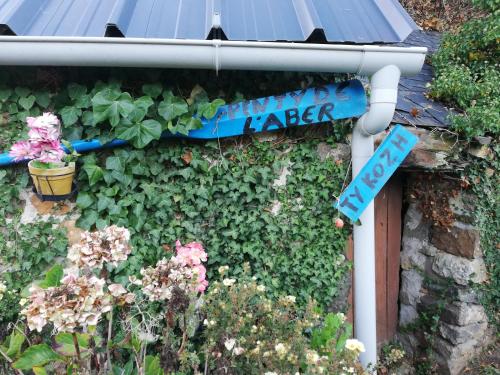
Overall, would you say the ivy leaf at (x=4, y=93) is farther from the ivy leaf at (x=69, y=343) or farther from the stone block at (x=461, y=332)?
the stone block at (x=461, y=332)

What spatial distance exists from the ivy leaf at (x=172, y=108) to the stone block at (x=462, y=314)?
8.33ft

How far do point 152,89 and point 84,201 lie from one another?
0.73 m

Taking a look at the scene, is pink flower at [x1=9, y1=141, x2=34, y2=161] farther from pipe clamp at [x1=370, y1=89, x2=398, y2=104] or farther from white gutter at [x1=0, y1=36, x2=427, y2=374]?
pipe clamp at [x1=370, y1=89, x2=398, y2=104]

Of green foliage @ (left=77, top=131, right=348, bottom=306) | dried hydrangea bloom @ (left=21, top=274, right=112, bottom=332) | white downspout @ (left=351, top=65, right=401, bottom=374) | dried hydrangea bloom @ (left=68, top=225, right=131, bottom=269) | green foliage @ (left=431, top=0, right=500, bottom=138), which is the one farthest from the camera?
green foliage @ (left=431, top=0, right=500, bottom=138)

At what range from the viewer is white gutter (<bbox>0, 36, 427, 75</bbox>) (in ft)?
6.18

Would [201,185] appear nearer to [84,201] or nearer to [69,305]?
[84,201]

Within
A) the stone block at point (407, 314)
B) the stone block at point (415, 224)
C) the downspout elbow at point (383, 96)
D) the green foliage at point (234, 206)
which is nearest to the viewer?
the downspout elbow at point (383, 96)

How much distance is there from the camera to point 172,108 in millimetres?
2119

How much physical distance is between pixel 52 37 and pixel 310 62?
130 cm

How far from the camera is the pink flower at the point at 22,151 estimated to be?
1.86m

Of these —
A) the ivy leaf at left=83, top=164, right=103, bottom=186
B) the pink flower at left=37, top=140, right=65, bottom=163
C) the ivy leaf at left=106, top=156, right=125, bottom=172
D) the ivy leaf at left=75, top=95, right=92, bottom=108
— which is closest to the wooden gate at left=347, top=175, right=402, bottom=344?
the ivy leaf at left=106, top=156, right=125, bottom=172

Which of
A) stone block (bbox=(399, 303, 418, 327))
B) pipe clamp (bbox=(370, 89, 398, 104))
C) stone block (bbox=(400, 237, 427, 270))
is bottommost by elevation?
stone block (bbox=(399, 303, 418, 327))

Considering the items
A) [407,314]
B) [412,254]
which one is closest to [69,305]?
[412,254]

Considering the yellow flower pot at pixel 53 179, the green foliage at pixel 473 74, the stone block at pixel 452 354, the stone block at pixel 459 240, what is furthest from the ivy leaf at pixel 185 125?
the stone block at pixel 452 354
